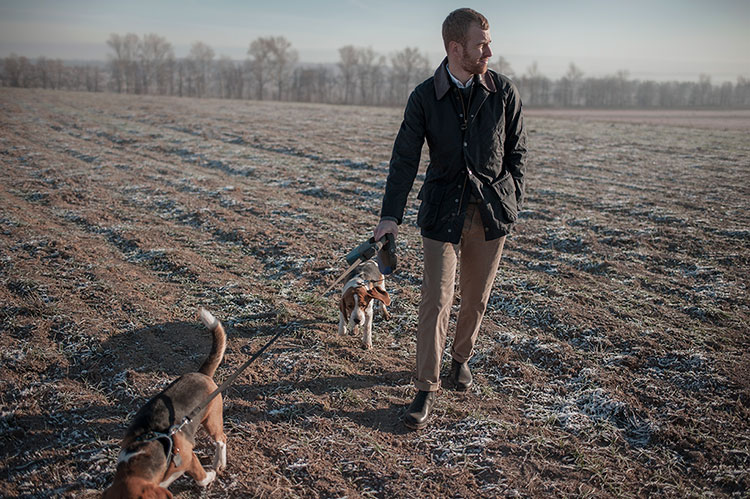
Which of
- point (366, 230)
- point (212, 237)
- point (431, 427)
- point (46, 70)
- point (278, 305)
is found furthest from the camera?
point (46, 70)

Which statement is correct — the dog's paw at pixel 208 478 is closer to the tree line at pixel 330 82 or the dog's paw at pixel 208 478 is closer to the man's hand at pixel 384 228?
the man's hand at pixel 384 228

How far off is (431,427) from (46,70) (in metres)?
96.5

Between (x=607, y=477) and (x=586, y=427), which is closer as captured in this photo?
(x=607, y=477)

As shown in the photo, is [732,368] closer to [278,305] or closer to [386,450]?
[386,450]

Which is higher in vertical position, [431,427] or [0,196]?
[0,196]

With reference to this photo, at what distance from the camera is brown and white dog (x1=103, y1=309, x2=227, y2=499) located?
2.32 metres

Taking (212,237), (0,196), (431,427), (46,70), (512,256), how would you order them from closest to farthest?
1. (431,427)
2. (512,256)
3. (212,237)
4. (0,196)
5. (46,70)

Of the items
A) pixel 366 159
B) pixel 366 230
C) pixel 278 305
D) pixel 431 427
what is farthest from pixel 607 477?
pixel 366 159

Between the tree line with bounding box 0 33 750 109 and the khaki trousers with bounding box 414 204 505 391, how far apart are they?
84974 millimetres

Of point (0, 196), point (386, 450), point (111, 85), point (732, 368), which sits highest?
point (111, 85)

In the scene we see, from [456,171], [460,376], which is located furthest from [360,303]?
[456,171]

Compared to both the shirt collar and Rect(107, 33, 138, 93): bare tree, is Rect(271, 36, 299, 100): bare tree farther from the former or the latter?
the shirt collar

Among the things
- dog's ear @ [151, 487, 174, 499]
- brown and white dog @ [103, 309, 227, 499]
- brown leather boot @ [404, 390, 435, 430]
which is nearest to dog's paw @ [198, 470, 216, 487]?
brown and white dog @ [103, 309, 227, 499]

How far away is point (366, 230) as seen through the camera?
26.8 feet
